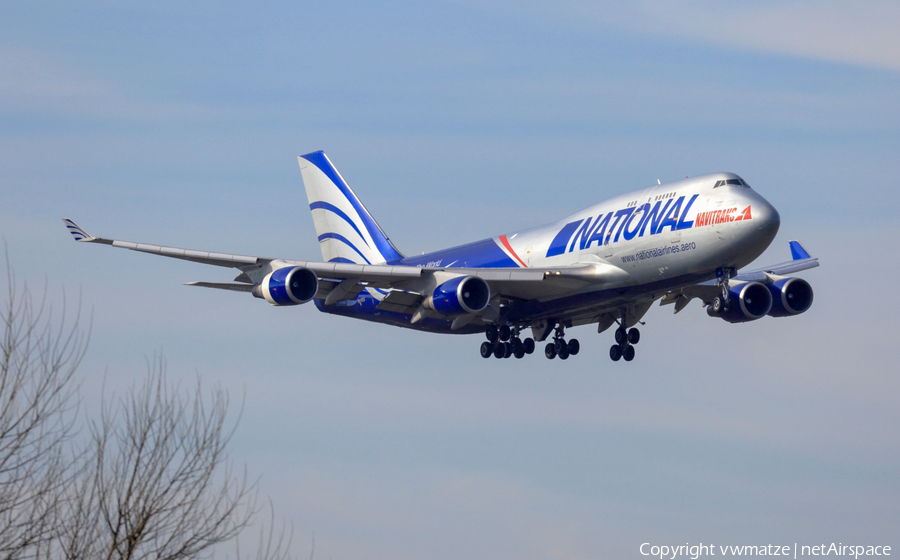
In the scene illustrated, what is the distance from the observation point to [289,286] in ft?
120

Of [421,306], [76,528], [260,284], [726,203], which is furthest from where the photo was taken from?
[421,306]

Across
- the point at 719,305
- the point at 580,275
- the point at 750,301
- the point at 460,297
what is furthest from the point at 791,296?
the point at 460,297

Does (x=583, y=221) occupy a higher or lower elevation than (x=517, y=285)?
higher

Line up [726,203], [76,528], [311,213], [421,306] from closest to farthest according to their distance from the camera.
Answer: [76,528] → [726,203] → [421,306] → [311,213]

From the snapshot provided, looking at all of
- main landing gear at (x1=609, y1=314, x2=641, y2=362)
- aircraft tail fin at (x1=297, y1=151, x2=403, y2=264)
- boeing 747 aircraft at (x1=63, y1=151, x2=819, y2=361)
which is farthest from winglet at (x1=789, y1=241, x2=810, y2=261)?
aircraft tail fin at (x1=297, y1=151, x2=403, y2=264)

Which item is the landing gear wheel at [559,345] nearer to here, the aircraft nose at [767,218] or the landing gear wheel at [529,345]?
the landing gear wheel at [529,345]

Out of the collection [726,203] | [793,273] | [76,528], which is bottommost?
[76,528]

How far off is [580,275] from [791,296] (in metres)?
9.54

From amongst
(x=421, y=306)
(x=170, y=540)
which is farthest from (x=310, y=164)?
(x=170, y=540)

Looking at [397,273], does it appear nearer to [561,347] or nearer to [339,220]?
[561,347]

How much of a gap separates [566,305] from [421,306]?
18.2ft

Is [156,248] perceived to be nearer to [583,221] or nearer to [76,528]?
[583,221]

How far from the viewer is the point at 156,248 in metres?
38.0

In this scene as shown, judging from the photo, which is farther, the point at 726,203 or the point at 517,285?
the point at 517,285
